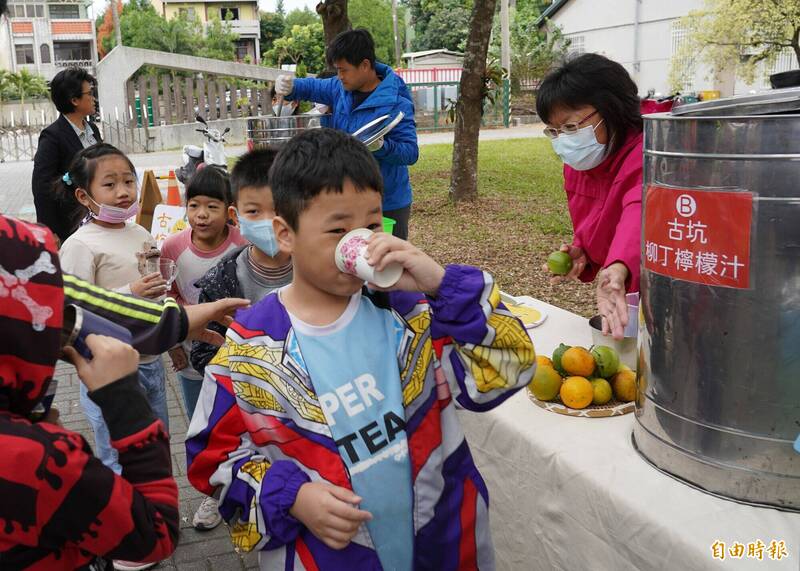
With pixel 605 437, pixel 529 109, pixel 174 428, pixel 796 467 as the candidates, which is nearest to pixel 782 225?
pixel 796 467

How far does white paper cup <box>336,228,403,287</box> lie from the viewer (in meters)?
A: 1.52

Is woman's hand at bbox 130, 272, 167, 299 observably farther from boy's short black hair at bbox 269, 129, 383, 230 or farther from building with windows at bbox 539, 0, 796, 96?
building with windows at bbox 539, 0, 796, 96

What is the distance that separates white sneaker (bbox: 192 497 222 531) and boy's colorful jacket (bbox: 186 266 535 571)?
1.97 m

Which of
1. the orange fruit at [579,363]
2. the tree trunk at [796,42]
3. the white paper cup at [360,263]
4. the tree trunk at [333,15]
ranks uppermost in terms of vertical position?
the tree trunk at [796,42]

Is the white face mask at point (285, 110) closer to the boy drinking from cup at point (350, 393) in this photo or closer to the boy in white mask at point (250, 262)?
the boy in white mask at point (250, 262)

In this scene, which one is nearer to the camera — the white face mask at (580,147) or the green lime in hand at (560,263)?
the white face mask at (580,147)

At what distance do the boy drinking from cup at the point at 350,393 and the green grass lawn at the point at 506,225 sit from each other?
4.85m

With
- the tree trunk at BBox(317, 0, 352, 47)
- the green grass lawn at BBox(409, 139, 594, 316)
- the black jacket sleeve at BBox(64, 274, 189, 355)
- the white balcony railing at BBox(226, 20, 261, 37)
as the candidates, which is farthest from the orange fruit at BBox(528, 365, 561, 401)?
the white balcony railing at BBox(226, 20, 261, 37)

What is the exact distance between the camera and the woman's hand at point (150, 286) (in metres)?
2.70

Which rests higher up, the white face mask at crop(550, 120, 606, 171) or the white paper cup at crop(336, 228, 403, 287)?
the white face mask at crop(550, 120, 606, 171)

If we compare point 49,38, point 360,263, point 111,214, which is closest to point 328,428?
point 360,263

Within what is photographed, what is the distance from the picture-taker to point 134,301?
62.2 inches

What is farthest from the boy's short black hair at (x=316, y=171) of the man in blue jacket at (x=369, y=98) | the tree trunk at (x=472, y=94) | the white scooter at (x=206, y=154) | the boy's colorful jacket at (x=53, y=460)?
the tree trunk at (x=472, y=94)

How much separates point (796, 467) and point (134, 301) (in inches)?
56.7
